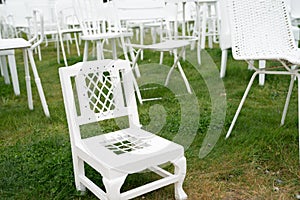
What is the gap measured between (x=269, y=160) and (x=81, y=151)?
1019 millimetres

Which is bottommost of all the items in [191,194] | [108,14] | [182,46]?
[191,194]

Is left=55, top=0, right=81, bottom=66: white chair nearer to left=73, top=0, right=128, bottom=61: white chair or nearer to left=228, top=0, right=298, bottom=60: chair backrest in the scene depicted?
left=73, top=0, right=128, bottom=61: white chair

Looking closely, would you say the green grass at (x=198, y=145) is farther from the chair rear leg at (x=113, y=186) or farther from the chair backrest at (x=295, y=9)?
the chair backrest at (x=295, y=9)

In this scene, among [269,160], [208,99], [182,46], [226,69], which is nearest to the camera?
[269,160]

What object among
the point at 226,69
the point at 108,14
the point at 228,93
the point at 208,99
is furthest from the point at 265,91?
the point at 108,14

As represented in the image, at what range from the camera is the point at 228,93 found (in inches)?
137

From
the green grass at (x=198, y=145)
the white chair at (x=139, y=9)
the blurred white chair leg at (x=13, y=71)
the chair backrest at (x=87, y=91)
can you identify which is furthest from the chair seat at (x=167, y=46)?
the blurred white chair leg at (x=13, y=71)

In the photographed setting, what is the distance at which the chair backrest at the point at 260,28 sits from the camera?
7.61 ft

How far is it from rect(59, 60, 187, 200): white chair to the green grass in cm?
14

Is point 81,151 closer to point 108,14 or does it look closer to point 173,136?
point 173,136

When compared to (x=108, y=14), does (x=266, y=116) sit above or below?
below

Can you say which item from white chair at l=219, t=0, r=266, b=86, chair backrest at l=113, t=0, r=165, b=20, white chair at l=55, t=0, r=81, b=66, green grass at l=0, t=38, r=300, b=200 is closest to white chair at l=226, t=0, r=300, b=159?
white chair at l=219, t=0, r=266, b=86

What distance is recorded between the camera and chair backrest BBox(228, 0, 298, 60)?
232 cm

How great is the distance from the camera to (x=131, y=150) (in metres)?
1.78
